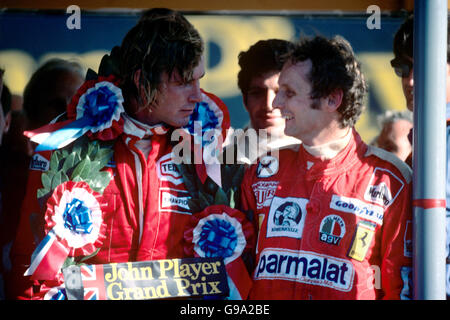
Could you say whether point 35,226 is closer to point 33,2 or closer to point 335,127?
point 33,2

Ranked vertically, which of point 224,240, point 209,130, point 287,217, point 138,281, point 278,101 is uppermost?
point 278,101

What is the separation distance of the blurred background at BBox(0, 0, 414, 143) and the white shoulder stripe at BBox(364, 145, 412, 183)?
0.30ft

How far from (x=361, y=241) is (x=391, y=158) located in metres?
0.47

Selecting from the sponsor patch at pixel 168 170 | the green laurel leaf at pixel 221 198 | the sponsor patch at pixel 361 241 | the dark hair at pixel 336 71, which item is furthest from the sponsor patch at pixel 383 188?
the sponsor patch at pixel 168 170

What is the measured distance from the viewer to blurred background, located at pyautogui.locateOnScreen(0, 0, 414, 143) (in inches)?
126

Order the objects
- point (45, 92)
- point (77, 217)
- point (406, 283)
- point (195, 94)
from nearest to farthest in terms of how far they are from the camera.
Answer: point (406, 283) → point (77, 217) → point (195, 94) → point (45, 92)

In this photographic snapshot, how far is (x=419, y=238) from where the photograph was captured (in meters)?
2.86

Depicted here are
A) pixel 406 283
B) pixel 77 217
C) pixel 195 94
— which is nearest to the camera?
pixel 406 283

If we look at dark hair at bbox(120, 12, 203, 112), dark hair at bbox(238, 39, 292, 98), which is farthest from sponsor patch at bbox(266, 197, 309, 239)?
dark hair at bbox(120, 12, 203, 112)

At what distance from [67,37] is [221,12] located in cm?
82

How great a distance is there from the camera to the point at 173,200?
3111 millimetres

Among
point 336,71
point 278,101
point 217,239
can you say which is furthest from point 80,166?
point 336,71

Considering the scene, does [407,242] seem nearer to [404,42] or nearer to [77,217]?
[404,42]

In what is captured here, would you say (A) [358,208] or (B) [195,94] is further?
(B) [195,94]
